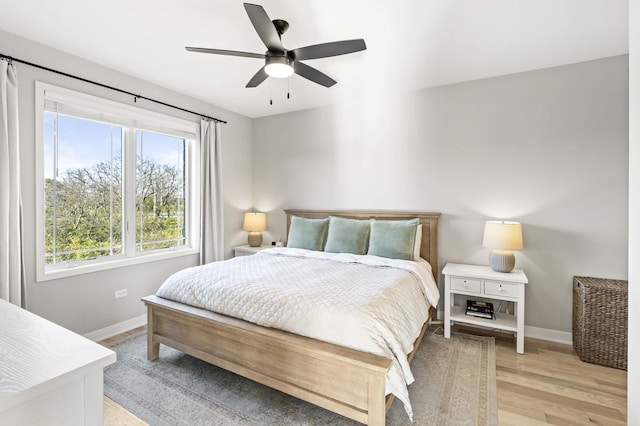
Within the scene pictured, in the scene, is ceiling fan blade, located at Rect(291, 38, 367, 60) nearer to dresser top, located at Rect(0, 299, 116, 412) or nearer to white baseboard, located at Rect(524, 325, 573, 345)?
dresser top, located at Rect(0, 299, 116, 412)

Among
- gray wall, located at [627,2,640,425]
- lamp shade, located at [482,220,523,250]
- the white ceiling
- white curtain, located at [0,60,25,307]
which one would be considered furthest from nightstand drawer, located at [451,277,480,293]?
white curtain, located at [0,60,25,307]

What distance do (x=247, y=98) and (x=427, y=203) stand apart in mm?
2528

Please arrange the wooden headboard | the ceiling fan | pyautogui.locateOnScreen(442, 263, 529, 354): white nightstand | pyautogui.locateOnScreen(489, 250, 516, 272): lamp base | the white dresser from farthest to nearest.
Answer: the wooden headboard → pyautogui.locateOnScreen(489, 250, 516, 272): lamp base → pyautogui.locateOnScreen(442, 263, 529, 354): white nightstand → the ceiling fan → the white dresser

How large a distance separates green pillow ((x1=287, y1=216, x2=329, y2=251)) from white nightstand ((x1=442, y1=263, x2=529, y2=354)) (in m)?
1.43

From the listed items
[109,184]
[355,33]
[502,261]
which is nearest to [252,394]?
[502,261]

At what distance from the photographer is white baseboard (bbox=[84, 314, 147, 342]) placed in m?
2.94

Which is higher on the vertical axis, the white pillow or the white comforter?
the white pillow

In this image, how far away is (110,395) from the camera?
2.09 metres

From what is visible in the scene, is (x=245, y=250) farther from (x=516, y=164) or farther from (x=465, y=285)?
(x=516, y=164)

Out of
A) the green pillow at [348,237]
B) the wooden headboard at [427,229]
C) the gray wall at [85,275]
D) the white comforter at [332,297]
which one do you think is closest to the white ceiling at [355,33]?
the gray wall at [85,275]

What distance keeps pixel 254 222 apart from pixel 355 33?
2.78 meters

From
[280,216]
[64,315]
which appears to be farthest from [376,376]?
[280,216]

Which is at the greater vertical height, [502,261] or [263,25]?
[263,25]

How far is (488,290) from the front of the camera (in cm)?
283
